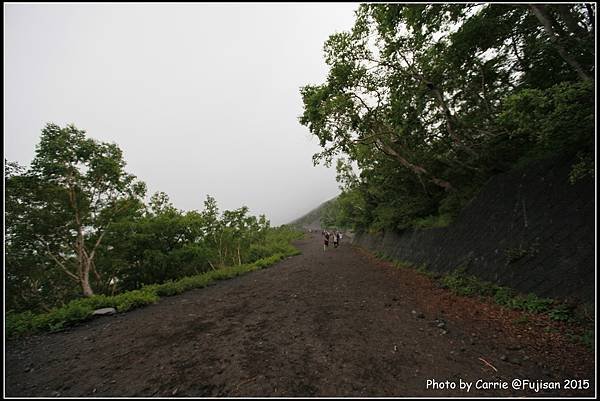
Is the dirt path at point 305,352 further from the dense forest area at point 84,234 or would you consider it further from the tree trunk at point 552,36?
the dense forest area at point 84,234

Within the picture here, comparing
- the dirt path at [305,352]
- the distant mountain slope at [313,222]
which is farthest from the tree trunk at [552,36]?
the distant mountain slope at [313,222]

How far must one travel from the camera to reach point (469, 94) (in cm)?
776

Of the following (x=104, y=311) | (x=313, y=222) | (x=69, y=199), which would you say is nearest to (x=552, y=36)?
(x=104, y=311)

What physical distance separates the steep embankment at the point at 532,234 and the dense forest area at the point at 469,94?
613 mm

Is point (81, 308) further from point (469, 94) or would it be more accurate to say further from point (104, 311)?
point (469, 94)

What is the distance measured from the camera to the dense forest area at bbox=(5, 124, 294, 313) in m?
12.6

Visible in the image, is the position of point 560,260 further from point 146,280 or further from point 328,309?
point 146,280

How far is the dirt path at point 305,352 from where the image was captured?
10.7 feet

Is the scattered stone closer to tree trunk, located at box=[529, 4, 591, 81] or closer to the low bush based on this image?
the low bush

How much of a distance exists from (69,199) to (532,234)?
2293 centimetres

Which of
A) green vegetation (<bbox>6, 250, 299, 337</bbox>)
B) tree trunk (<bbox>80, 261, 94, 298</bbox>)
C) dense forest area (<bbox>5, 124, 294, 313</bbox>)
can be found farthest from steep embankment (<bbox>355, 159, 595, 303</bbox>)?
tree trunk (<bbox>80, 261, 94, 298</bbox>)

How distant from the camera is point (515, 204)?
679 centimetres

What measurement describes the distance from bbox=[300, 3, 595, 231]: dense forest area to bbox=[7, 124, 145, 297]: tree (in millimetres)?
14945

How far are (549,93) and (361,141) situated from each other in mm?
6585
